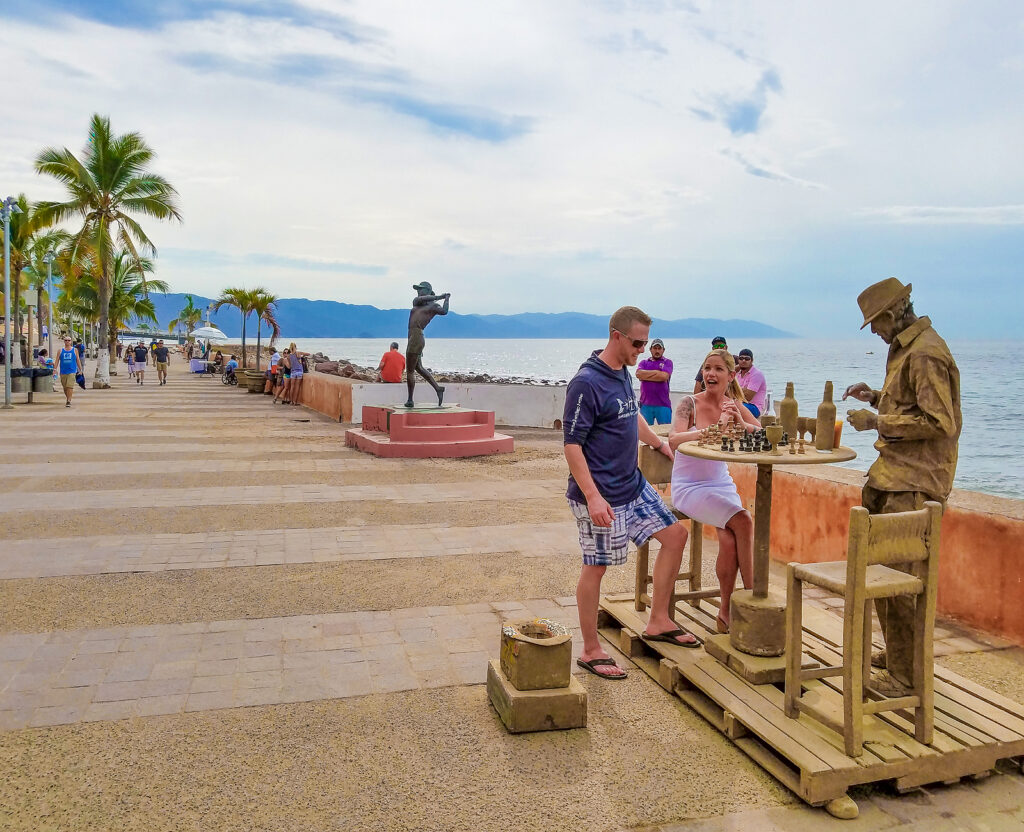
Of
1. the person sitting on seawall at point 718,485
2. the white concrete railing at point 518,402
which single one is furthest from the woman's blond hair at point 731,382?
the white concrete railing at point 518,402

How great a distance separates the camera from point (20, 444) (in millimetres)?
13555

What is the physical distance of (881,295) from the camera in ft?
12.4

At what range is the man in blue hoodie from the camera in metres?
4.02

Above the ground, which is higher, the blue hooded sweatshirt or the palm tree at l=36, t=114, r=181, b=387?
the palm tree at l=36, t=114, r=181, b=387

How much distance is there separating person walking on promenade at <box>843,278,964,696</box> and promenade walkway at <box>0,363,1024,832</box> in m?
0.68

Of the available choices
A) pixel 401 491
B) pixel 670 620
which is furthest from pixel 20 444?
pixel 670 620

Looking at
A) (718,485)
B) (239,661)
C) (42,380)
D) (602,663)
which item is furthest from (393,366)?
(602,663)

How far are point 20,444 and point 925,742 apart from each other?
46.8 feet

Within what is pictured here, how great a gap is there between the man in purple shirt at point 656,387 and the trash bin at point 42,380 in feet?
65.1

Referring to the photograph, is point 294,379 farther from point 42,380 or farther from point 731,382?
point 731,382

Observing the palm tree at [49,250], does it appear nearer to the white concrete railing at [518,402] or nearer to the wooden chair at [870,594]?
the white concrete railing at [518,402]

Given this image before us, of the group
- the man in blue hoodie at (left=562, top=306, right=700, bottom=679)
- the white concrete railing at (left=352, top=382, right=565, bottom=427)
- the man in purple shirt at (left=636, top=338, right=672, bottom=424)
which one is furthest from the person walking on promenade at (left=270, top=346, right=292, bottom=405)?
the man in blue hoodie at (left=562, top=306, right=700, bottom=679)

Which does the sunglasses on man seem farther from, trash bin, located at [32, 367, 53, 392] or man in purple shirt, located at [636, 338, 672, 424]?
trash bin, located at [32, 367, 53, 392]

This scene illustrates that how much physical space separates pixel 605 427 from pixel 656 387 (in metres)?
7.46
